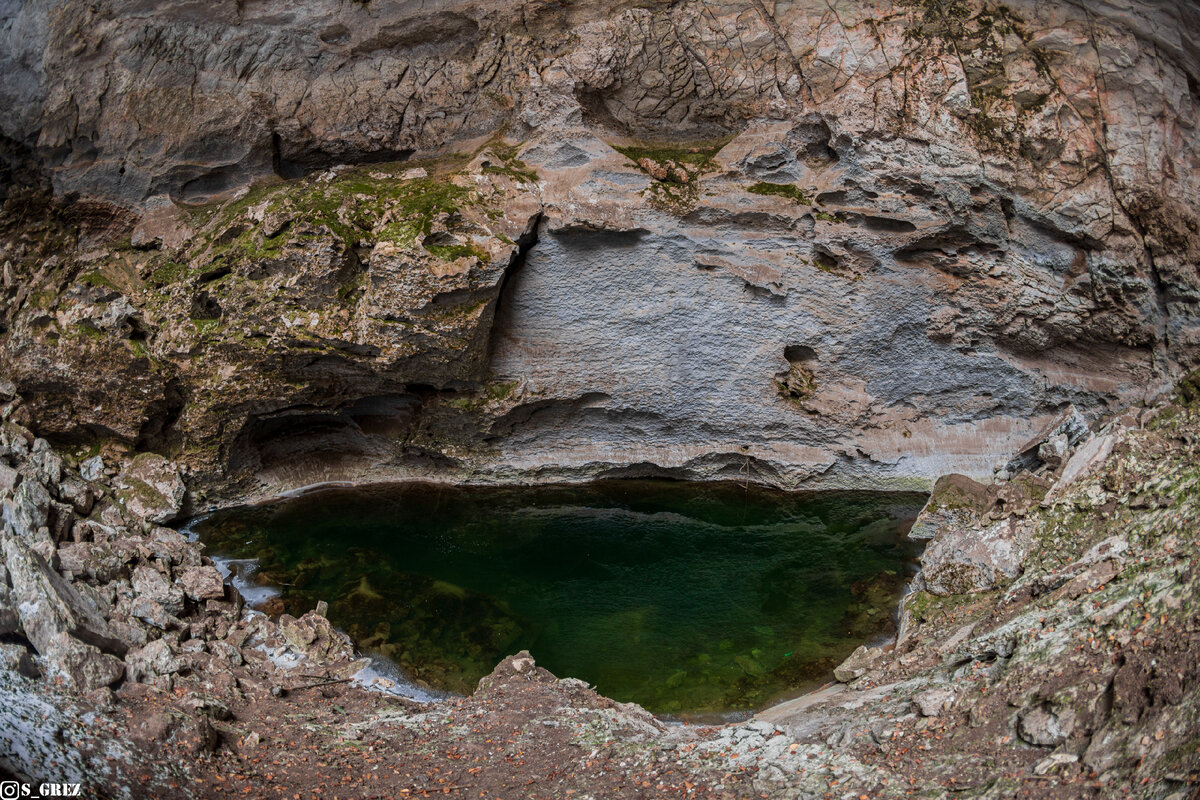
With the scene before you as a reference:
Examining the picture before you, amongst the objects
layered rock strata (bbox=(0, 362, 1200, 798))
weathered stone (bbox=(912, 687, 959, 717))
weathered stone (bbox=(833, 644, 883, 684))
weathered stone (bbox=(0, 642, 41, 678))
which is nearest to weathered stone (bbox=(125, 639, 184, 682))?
layered rock strata (bbox=(0, 362, 1200, 798))

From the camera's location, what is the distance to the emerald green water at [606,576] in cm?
998

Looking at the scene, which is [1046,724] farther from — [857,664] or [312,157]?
[312,157]

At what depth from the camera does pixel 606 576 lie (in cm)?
1192

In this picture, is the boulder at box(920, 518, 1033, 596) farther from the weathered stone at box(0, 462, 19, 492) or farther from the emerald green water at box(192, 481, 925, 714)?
the weathered stone at box(0, 462, 19, 492)

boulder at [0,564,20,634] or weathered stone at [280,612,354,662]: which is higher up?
boulder at [0,564,20,634]

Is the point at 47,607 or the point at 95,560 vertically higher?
the point at 47,607

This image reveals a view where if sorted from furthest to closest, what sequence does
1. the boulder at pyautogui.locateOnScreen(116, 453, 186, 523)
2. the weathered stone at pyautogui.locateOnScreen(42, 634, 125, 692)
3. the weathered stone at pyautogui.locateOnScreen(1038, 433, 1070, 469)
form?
1. the boulder at pyautogui.locateOnScreen(116, 453, 186, 523)
2. the weathered stone at pyautogui.locateOnScreen(1038, 433, 1070, 469)
3. the weathered stone at pyautogui.locateOnScreen(42, 634, 125, 692)

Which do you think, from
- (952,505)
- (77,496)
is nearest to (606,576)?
(952,505)

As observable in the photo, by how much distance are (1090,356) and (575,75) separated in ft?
26.2

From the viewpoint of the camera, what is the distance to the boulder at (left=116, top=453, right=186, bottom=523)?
12.5 m

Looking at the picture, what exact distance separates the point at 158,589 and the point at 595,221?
22.4 ft

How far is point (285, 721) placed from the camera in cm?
841

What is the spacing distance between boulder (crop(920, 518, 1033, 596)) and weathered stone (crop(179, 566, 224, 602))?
25.8 ft

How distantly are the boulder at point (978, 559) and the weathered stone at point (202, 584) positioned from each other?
787 centimetres
